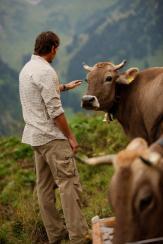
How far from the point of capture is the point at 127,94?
347 inches

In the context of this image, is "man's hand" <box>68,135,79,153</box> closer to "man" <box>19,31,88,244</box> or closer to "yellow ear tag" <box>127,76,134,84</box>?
"man" <box>19,31,88,244</box>

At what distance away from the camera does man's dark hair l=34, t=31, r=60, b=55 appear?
284 inches

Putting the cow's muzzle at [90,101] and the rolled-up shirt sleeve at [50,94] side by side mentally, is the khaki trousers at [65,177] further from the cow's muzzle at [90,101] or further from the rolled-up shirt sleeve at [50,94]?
the cow's muzzle at [90,101]

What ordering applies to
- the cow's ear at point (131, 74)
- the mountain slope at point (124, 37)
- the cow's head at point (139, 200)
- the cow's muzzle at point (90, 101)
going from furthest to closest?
the mountain slope at point (124, 37) < the cow's ear at point (131, 74) < the cow's muzzle at point (90, 101) < the cow's head at point (139, 200)

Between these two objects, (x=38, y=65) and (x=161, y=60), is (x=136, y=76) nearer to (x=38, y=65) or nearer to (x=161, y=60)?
(x=38, y=65)

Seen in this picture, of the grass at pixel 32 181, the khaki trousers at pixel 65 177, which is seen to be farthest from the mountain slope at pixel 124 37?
the khaki trousers at pixel 65 177

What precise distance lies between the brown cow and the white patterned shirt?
1.46 metres

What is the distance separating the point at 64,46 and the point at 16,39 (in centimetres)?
170

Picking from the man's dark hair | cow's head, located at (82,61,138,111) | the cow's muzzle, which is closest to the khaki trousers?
the man's dark hair

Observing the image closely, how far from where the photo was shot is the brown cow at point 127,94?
8.39 meters

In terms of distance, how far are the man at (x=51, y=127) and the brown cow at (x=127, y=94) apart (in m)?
1.45

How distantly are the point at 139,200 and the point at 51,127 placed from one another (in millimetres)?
2671

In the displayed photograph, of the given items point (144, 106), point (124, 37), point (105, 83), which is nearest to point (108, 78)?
point (105, 83)

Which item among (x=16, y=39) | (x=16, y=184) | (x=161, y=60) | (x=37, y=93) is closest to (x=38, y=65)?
(x=37, y=93)
